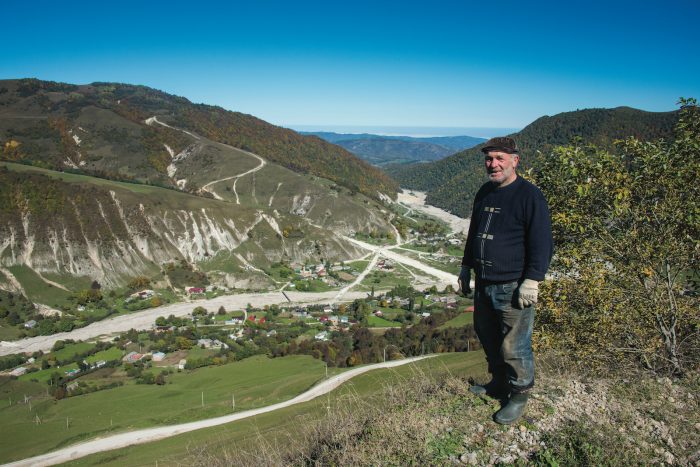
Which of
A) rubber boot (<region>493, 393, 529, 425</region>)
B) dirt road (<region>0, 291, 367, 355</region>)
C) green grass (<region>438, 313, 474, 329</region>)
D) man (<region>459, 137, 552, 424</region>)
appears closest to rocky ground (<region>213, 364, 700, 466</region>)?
rubber boot (<region>493, 393, 529, 425</region>)

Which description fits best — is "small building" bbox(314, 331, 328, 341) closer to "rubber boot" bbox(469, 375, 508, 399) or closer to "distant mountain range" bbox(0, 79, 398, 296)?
"distant mountain range" bbox(0, 79, 398, 296)

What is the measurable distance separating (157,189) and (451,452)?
346 ft

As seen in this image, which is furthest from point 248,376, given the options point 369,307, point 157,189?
point 157,189

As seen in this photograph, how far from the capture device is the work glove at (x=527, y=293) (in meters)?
5.43

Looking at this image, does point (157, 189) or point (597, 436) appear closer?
point (597, 436)

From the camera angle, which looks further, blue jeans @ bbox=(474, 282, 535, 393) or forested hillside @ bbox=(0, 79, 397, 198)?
forested hillside @ bbox=(0, 79, 397, 198)

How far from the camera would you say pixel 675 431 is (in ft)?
18.8

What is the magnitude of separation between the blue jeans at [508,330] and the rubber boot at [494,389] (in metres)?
0.48

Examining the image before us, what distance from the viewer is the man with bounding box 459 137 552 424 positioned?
17.9 feet

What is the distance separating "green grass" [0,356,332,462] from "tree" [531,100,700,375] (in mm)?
29643

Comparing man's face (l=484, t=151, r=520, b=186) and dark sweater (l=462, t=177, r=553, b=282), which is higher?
man's face (l=484, t=151, r=520, b=186)

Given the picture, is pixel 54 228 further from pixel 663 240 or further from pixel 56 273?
pixel 663 240

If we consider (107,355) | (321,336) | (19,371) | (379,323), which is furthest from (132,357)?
(379,323)

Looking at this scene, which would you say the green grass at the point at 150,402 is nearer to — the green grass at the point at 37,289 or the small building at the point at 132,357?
the small building at the point at 132,357
